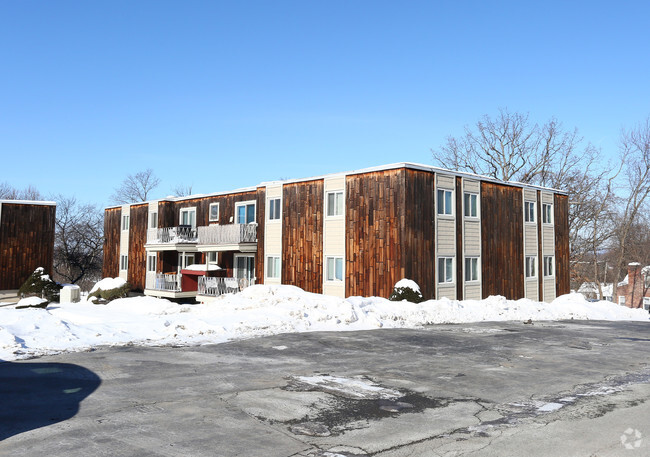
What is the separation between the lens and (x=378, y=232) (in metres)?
25.4

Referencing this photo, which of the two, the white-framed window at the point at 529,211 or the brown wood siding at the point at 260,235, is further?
the white-framed window at the point at 529,211

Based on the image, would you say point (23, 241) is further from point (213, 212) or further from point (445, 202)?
point (445, 202)

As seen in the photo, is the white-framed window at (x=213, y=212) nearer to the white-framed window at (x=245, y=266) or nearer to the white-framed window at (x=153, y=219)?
the white-framed window at (x=245, y=266)

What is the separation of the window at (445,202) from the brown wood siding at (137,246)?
81.0 feet

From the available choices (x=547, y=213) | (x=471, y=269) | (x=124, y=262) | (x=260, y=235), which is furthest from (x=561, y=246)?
(x=124, y=262)

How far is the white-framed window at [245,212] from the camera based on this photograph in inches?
1352

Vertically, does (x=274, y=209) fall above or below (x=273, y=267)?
above

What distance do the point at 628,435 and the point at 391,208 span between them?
61.1 feet

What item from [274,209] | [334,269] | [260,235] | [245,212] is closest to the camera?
[334,269]

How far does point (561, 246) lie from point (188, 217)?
26.0 metres

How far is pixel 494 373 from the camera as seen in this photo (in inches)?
422

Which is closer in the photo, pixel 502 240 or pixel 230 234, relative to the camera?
pixel 502 240

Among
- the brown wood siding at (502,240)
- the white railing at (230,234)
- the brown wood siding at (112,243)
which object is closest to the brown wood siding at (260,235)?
the white railing at (230,234)

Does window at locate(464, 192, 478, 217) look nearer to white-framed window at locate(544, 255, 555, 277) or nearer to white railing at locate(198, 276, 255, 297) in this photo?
white-framed window at locate(544, 255, 555, 277)
